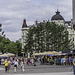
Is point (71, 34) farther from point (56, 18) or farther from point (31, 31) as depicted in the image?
point (31, 31)

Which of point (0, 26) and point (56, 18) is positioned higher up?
point (56, 18)

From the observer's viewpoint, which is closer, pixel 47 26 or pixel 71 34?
pixel 47 26

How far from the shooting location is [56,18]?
143500mm

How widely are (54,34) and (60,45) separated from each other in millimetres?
3869

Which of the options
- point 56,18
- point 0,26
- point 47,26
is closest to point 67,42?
point 47,26

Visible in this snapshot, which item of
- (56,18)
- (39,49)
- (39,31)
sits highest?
(56,18)

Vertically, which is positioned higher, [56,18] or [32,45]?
[56,18]

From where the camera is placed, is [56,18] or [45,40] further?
[56,18]

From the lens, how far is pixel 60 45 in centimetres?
8706

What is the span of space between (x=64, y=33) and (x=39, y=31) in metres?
7.73

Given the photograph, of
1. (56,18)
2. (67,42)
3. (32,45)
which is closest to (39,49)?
(32,45)

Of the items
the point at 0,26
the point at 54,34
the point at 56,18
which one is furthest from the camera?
the point at 56,18

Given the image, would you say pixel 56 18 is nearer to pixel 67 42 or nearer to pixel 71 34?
pixel 71 34

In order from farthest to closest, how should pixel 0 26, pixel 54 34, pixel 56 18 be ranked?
pixel 56 18, pixel 54 34, pixel 0 26
